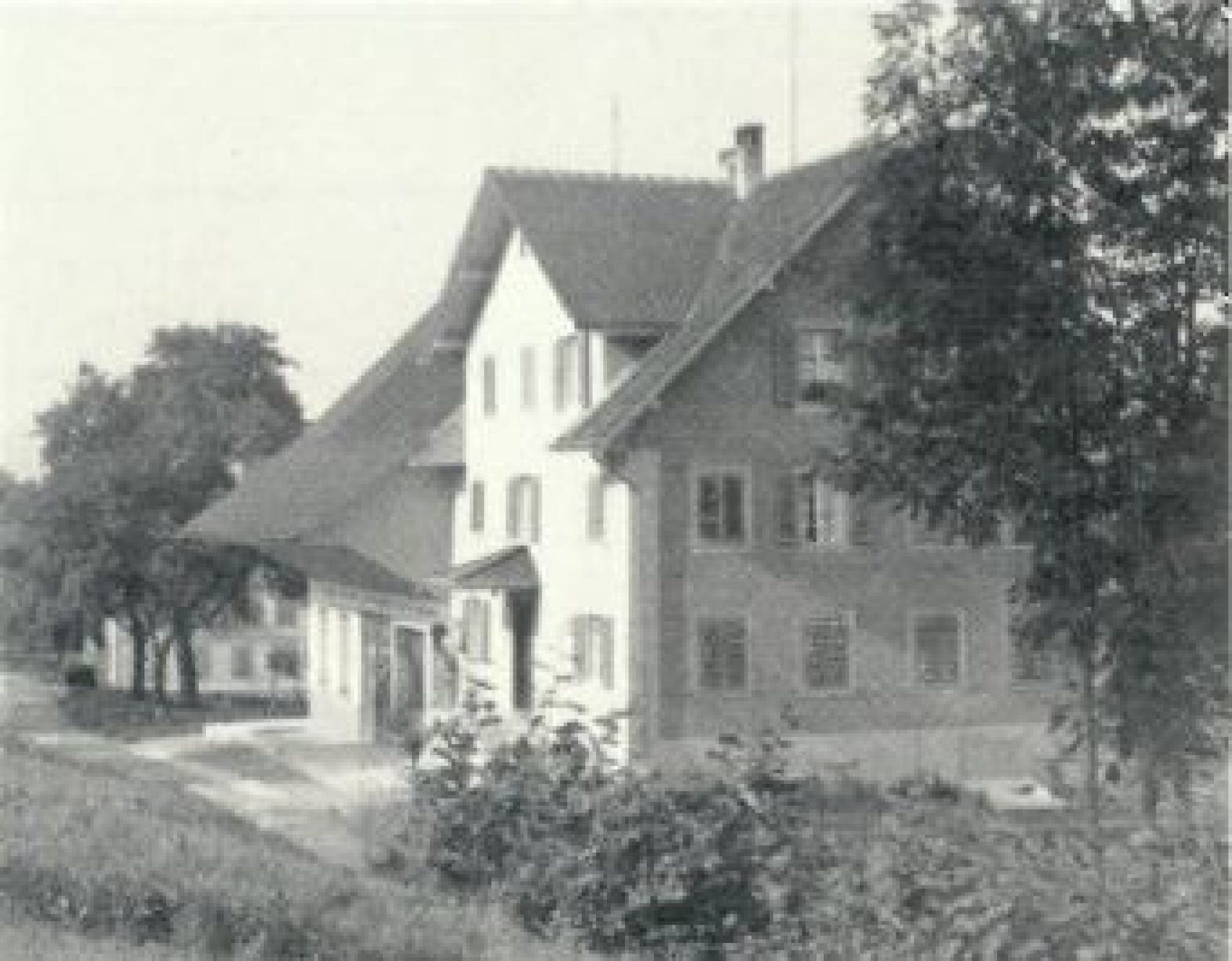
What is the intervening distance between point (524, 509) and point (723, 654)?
20.2 feet

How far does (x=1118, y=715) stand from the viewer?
13453mm

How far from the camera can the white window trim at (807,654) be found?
93.4 ft

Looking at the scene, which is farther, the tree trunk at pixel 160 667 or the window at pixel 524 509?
the tree trunk at pixel 160 667

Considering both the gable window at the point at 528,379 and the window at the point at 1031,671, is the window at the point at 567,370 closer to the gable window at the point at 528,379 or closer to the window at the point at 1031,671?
the gable window at the point at 528,379

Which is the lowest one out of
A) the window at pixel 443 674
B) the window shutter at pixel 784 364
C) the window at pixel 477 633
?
the window at pixel 443 674

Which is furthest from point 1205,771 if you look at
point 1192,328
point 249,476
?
point 249,476

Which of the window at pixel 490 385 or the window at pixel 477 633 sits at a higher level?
the window at pixel 490 385

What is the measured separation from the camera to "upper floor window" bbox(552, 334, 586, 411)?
3016 centimetres

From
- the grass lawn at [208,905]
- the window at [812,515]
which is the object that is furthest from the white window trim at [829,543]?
the grass lawn at [208,905]

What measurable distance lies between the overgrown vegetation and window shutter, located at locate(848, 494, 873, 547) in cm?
1360

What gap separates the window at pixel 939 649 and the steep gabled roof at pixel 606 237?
6.66 m

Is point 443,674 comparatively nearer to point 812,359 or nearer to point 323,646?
point 323,646

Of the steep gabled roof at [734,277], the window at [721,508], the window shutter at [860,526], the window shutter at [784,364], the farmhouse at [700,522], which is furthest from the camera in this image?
the window shutter at [860,526]

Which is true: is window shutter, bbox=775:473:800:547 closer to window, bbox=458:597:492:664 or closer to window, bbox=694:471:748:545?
window, bbox=694:471:748:545
